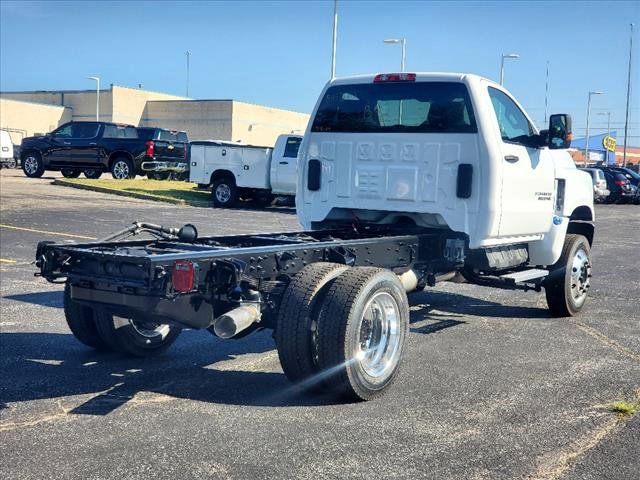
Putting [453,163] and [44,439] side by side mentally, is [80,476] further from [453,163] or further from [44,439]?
[453,163]

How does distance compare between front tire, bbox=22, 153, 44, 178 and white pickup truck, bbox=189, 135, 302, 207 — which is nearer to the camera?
white pickup truck, bbox=189, 135, 302, 207

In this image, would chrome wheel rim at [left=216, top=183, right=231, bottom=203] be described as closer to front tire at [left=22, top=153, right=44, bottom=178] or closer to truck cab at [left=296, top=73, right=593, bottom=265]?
front tire at [left=22, top=153, right=44, bottom=178]

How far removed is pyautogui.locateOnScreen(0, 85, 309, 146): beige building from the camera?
208ft

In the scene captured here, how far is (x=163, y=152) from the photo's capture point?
26.5m

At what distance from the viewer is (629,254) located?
14.8 metres

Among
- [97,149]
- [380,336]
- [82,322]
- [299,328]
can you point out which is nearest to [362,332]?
[380,336]

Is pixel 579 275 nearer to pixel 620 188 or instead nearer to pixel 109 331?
pixel 109 331

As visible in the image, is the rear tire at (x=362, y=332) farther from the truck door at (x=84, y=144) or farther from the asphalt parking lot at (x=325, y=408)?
the truck door at (x=84, y=144)

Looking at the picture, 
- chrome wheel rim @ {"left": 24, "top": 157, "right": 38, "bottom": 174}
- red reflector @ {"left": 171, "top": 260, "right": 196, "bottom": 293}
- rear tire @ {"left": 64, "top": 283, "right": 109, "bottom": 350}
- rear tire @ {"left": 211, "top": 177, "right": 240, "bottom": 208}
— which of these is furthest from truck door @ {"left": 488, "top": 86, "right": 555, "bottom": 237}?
chrome wheel rim @ {"left": 24, "top": 157, "right": 38, "bottom": 174}

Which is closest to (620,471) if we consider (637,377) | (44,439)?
(637,377)

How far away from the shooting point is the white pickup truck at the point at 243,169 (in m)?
22.1

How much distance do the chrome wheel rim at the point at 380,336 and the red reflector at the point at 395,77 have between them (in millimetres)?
2616

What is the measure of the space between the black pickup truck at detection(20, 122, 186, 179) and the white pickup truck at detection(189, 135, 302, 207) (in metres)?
3.55

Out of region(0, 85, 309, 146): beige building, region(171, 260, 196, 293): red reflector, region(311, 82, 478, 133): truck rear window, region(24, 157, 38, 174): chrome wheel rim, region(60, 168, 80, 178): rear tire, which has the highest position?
region(0, 85, 309, 146): beige building
